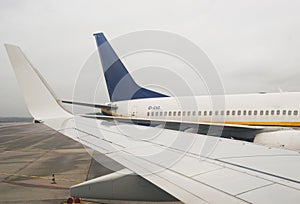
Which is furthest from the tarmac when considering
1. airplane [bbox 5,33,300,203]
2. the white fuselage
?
the white fuselage

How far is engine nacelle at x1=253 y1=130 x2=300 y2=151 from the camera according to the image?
6348 millimetres

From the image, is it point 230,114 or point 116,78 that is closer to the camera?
point 230,114

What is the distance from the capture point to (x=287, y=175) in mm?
1802

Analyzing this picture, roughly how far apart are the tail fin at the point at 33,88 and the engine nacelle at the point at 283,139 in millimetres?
6041

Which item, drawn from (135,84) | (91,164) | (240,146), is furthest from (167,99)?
(240,146)

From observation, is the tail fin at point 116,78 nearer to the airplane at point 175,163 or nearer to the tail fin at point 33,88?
the airplane at point 175,163

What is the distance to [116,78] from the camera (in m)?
16.4

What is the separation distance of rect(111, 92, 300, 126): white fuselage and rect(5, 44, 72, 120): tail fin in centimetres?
725

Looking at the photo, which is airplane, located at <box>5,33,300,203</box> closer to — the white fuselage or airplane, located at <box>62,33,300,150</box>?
airplane, located at <box>62,33,300,150</box>

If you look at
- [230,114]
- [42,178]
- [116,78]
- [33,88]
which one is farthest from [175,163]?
[116,78]

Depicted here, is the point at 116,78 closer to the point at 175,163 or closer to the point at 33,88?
the point at 33,88

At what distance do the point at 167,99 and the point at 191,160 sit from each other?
1015 centimetres

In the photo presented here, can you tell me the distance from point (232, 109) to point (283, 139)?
10.7 feet

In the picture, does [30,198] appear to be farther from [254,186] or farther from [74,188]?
[254,186]
